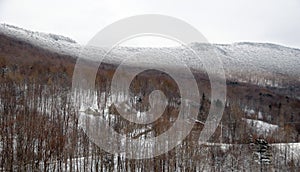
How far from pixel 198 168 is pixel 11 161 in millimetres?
13537

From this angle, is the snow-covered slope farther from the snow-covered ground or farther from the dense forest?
the dense forest

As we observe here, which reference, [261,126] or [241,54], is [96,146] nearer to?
[261,126]

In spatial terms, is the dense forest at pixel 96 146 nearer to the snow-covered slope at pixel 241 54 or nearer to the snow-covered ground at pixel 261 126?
the snow-covered ground at pixel 261 126

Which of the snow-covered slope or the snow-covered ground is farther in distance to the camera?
the snow-covered slope

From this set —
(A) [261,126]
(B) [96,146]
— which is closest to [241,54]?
(A) [261,126]

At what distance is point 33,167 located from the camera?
2188 centimetres

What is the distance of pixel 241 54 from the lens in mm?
154750

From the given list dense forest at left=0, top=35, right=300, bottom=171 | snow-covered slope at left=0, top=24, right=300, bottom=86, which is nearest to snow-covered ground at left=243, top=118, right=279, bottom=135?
dense forest at left=0, top=35, right=300, bottom=171

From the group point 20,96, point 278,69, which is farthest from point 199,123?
point 278,69

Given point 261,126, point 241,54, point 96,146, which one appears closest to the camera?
point 96,146

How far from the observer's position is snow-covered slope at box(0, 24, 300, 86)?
107875 millimetres

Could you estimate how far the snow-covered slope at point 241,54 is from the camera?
107875 mm

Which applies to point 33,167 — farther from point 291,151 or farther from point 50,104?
point 291,151

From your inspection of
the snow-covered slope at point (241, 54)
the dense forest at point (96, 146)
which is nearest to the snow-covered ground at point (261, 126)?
the dense forest at point (96, 146)
